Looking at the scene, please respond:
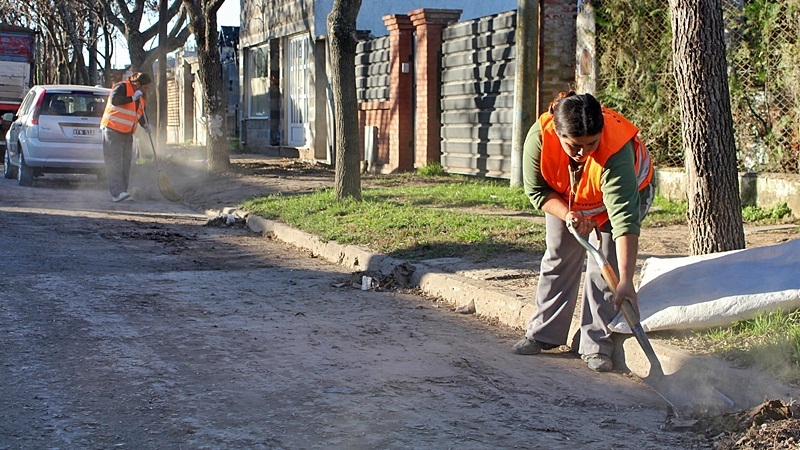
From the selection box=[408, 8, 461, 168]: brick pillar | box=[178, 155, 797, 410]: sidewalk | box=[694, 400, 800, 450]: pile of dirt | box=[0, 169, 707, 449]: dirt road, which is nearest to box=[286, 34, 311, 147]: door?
box=[408, 8, 461, 168]: brick pillar

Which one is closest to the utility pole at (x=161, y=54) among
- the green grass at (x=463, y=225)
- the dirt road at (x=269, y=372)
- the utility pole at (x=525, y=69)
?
the green grass at (x=463, y=225)

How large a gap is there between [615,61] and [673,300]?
24.1ft

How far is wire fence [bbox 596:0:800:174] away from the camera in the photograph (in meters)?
9.96

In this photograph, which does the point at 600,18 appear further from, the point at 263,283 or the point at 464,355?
the point at 464,355

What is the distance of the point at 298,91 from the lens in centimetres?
2381

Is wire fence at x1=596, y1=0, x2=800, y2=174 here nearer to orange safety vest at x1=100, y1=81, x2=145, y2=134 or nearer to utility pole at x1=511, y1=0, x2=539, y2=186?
utility pole at x1=511, y1=0, x2=539, y2=186

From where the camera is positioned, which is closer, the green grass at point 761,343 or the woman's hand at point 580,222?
the green grass at point 761,343

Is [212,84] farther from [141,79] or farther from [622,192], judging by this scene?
[622,192]

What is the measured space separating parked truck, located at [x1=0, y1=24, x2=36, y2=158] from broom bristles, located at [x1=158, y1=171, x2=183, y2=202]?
13901 mm

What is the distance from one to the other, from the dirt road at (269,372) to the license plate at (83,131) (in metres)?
7.07

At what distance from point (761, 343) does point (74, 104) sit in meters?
12.8

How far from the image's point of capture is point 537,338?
221 inches

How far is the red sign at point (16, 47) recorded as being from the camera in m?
28.4

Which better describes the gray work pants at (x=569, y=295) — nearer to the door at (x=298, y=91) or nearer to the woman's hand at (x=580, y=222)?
the woman's hand at (x=580, y=222)
